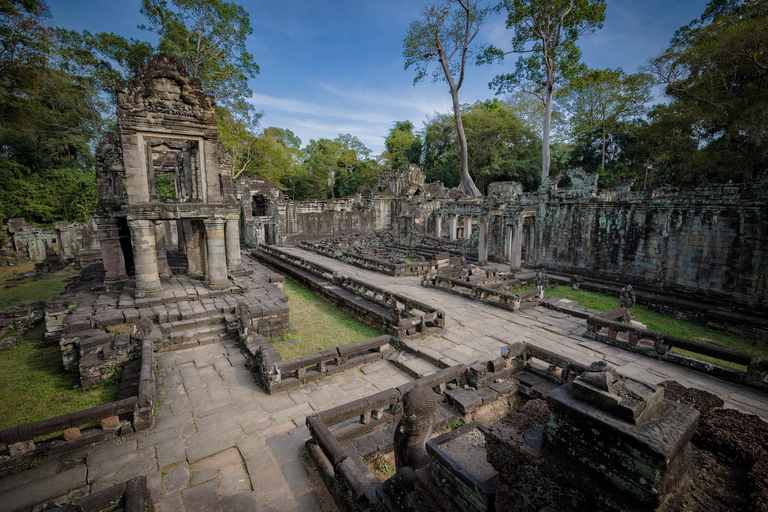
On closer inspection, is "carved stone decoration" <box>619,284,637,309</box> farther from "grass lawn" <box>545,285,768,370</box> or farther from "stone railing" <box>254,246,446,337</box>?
"stone railing" <box>254,246,446,337</box>

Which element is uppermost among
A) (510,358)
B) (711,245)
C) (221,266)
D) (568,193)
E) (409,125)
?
(409,125)

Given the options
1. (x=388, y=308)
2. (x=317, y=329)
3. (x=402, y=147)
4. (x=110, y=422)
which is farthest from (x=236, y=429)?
(x=402, y=147)

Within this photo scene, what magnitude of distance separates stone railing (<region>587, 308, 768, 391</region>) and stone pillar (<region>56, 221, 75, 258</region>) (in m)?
30.2

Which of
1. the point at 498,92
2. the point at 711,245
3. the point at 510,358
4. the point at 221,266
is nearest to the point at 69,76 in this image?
the point at 221,266

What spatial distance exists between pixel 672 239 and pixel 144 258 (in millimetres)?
19275

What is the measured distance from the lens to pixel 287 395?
662 cm

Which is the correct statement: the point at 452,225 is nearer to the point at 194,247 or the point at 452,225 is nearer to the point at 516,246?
the point at 516,246

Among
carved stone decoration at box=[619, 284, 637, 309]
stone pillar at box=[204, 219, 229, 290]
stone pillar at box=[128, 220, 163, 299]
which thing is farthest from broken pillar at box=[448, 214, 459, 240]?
stone pillar at box=[128, 220, 163, 299]

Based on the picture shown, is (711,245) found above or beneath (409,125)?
beneath

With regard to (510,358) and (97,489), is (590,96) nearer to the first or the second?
(510,358)

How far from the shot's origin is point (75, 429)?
5.11 m

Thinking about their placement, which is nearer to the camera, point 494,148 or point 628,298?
point 628,298

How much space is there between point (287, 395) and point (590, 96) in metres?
40.4

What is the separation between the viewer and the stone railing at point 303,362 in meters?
6.73
